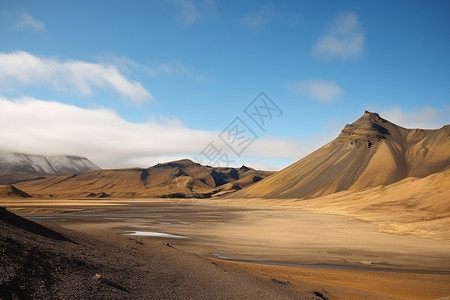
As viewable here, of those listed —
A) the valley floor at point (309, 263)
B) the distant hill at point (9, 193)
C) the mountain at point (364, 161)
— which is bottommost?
the valley floor at point (309, 263)

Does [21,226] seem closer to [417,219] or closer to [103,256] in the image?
[103,256]

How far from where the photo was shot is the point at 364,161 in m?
144

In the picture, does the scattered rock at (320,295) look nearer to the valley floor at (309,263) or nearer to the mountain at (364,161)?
the valley floor at (309,263)

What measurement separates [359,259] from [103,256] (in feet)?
53.8

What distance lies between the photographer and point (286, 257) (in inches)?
913

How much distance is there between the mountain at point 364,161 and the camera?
12769 cm

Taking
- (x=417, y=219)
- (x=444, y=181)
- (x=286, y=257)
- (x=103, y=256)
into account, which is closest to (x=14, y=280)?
(x=103, y=256)

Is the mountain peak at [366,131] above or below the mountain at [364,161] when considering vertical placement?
above

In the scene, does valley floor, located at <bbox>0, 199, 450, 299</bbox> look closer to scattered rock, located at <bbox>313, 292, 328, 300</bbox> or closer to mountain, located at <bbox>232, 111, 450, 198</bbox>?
scattered rock, located at <bbox>313, 292, 328, 300</bbox>

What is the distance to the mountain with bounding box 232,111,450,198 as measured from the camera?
128 meters

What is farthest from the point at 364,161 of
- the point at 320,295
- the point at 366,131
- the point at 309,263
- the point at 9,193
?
the point at 320,295

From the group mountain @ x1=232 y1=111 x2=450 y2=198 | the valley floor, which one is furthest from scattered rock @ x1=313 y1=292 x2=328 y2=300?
mountain @ x1=232 y1=111 x2=450 y2=198

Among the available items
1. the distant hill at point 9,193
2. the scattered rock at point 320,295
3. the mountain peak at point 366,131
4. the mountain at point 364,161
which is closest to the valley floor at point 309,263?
the scattered rock at point 320,295

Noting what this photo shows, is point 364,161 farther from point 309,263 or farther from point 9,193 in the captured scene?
point 9,193
